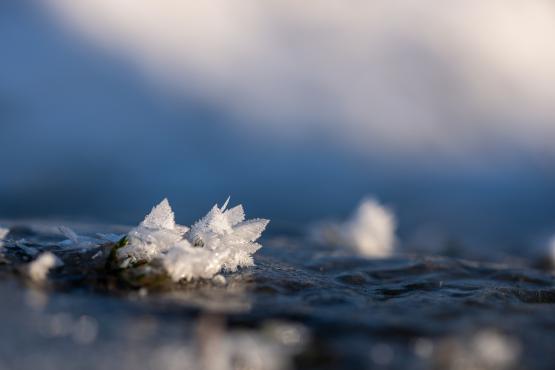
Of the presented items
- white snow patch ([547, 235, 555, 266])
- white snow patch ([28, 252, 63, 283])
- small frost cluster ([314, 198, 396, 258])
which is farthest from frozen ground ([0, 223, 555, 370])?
small frost cluster ([314, 198, 396, 258])

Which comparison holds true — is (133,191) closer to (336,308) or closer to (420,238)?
(420,238)

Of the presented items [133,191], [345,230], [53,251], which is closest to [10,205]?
[133,191]

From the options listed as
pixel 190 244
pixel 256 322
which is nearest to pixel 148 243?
pixel 190 244

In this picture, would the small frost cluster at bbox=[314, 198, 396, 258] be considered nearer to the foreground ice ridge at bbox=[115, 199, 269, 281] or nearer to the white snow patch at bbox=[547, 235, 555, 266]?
the white snow patch at bbox=[547, 235, 555, 266]

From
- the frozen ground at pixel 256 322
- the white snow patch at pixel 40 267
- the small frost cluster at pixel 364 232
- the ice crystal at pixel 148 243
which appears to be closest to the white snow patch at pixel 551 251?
the small frost cluster at pixel 364 232

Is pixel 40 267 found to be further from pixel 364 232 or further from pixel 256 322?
pixel 364 232
